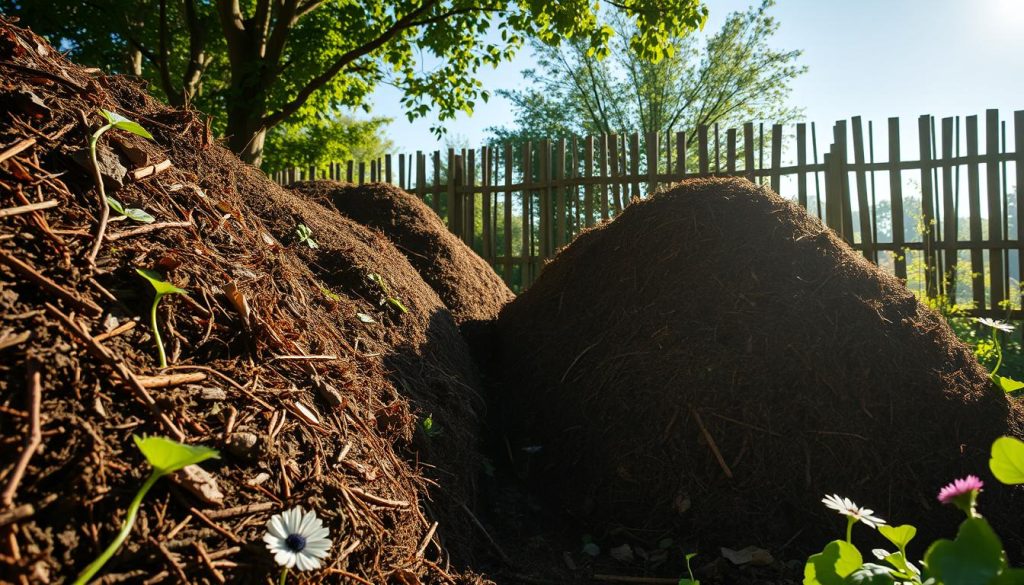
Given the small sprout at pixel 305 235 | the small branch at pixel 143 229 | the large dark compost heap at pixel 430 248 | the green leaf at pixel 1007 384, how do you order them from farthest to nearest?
the large dark compost heap at pixel 430 248, the small sprout at pixel 305 235, the green leaf at pixel 1007 384, the small branch at pixel 143 229

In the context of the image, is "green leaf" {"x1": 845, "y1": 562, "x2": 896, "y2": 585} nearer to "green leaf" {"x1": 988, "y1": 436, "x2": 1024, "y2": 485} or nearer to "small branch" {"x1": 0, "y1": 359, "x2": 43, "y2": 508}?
"green leaf" {"x1": 988, "y1": 436, "x2": 1024, "y2": 485}

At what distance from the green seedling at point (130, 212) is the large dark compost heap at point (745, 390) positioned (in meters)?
1.96

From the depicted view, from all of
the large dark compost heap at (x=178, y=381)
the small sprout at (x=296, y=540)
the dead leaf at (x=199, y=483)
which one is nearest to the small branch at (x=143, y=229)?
the large dark compost heap at (x=178, y=381)

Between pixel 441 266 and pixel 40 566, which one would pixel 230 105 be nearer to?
pixel 441 266

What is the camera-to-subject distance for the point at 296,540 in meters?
1.30

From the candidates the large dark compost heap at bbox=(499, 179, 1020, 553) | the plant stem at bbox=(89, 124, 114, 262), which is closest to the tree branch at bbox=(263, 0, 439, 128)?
the large dark compost heap at bbox=(499, 179, 1020, 553)

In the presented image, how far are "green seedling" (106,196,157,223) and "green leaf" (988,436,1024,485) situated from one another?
7.01ft

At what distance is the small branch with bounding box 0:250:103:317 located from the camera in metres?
1.32

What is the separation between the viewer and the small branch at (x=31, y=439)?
1.04 m

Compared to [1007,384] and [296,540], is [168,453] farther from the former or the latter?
[1007,384]

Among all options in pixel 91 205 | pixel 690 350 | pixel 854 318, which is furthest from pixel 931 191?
pixel 91 205

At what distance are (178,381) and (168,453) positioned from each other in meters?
0.47

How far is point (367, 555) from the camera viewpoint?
5.28 ft

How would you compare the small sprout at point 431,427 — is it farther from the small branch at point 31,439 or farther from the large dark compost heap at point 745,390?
the small branch at point 31,439
